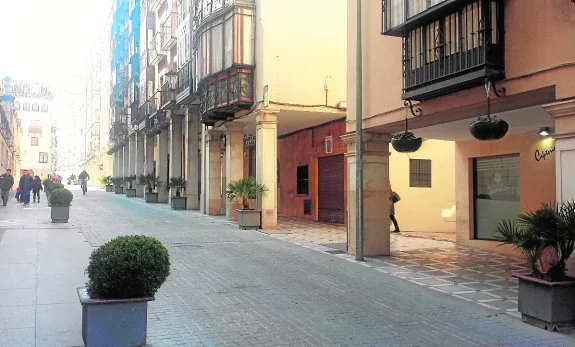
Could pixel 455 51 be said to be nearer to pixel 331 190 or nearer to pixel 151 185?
pixel 331 190

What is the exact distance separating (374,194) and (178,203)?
17.2 m

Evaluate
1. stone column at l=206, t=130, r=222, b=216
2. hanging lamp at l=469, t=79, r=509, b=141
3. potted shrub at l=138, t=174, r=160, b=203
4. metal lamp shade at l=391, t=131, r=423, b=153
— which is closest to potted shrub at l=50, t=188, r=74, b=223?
stone column at l=206, t=130, r=222, b=216

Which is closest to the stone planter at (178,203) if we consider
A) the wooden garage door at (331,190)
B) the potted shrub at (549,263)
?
the wooden garage door at (331,190)

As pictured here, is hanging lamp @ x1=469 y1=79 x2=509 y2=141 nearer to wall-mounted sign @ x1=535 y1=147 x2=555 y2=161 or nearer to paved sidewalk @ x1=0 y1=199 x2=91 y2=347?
wall-mounted sign @ x1=535 y1=147 x2=555 y2=161

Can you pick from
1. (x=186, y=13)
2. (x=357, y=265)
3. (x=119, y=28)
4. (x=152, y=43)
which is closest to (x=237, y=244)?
(x=357, y=265)

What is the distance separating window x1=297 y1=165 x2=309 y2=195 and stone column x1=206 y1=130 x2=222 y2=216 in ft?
12.2

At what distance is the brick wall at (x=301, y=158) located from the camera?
20828 millimetres

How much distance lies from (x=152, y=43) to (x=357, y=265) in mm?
31038

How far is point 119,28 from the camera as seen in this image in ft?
184

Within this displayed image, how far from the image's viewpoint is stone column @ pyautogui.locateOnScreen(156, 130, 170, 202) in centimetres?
3334

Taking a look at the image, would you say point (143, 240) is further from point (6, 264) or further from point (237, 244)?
point (237, 244)

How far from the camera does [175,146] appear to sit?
101ft

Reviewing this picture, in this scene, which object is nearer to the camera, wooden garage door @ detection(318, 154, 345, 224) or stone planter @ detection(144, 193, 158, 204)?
wooden garage door @ detection(318, 154, 345, 224)

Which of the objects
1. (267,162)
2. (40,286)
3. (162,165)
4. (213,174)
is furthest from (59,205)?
(162,165)
